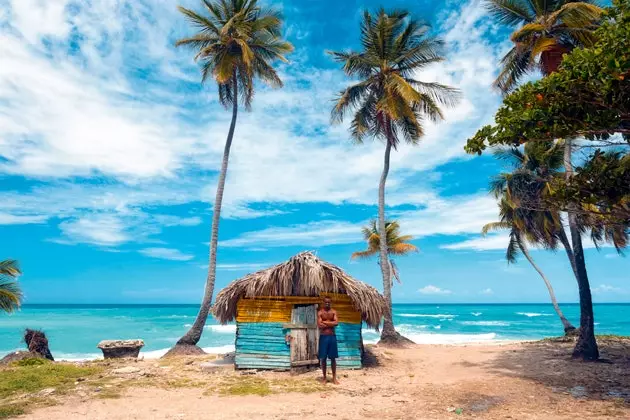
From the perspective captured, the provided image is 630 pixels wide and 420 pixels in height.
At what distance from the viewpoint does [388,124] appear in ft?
62.1

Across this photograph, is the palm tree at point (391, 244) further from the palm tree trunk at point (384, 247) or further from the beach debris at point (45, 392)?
the beach debris at point (45, 392)

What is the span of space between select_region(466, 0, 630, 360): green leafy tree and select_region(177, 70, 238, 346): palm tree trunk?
442 inches

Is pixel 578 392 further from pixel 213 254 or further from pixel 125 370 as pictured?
pixel 213 254

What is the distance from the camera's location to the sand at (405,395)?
7.16m

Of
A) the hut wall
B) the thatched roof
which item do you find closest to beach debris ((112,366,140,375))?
the thatched roof

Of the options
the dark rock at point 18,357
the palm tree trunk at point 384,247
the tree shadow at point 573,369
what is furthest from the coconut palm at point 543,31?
the dark rock at point 18,357

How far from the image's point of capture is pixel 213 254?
1667 cm

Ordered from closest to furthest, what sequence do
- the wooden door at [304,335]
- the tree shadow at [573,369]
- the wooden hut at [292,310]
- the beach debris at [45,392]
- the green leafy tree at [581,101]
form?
1. the green leafy tree at [581,101]
2. the tree shadow at [573,369]
3. the beach debris at [45,392]
4. the wooden door at [304,335]
5. the wooden hut at [292,310]

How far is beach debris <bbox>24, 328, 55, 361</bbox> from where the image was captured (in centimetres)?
1442

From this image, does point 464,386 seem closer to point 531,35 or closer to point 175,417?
point 175,417

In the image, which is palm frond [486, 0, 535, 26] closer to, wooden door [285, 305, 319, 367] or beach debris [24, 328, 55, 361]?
wooden door [285, 305, 319, 367]

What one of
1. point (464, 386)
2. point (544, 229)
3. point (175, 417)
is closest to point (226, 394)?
point (175, 417)

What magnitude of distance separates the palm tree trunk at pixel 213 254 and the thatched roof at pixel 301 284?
4.13m

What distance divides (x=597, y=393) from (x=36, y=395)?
37.6 ft
